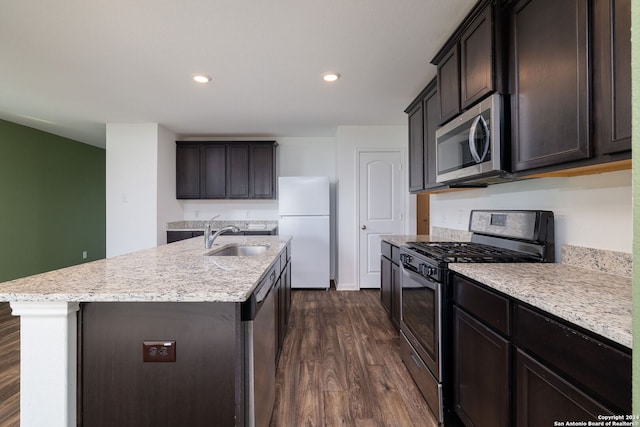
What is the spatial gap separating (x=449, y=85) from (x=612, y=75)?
1.10 meters

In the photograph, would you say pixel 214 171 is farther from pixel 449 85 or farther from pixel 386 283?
pixel 449 85

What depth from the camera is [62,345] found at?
96 centimetres

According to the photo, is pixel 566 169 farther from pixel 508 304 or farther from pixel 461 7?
pixel 461 7

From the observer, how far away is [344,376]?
1.99 metres

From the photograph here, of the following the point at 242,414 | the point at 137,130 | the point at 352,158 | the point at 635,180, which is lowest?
the point at 242,414

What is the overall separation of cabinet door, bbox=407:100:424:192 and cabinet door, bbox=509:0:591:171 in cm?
128

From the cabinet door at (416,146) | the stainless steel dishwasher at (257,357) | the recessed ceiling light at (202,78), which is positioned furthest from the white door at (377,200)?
the stainless steel dishwasher at (257,357)

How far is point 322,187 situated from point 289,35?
2.38 m

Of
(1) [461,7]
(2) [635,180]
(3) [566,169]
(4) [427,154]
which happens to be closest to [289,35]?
(1) [461,7]

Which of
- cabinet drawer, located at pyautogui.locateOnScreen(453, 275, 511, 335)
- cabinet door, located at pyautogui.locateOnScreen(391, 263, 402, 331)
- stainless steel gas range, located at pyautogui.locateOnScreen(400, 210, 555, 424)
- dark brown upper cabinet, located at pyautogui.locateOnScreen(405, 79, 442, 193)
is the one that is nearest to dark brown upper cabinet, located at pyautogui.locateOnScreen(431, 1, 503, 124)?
dark brown upper cabinet, located at pyautogui.locateOnScreen(405, 79, 442, 193)

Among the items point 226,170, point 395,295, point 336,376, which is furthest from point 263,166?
point 336,376

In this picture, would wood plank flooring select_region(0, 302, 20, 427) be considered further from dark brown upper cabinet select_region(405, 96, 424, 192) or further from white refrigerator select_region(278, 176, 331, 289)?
dark brown upper cabinet select_region(405, 96, 424, 192)

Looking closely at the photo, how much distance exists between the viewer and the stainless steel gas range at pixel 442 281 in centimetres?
149

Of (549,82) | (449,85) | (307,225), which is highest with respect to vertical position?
(449,85)
